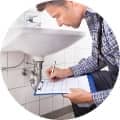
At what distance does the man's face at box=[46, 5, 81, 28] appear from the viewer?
1.21m

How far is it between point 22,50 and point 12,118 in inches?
14.3

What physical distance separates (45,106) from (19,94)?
0.15m

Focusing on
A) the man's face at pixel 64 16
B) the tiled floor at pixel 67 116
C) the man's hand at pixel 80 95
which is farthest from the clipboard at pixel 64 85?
the man's face at pixel 64 16

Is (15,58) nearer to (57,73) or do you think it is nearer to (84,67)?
(57,73)

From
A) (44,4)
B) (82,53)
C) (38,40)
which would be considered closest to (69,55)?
(82,53)

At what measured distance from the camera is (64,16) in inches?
48.0

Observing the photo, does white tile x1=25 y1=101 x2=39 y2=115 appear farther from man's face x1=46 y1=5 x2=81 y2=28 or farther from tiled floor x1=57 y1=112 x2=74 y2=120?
man's face x1=46 y1=5 x2=81 y2=28

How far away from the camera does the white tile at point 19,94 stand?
1233mm

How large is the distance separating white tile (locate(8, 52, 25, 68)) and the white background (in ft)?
0.32

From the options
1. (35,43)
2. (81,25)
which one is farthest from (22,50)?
(81,25)

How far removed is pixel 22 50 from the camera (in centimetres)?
120

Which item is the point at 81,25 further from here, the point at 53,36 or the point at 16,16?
the point at 16,16

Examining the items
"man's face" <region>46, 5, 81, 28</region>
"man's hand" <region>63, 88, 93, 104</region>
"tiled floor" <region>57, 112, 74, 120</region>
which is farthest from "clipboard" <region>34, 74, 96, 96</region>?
"man's face" <region>46, 5, 81, 28</region>

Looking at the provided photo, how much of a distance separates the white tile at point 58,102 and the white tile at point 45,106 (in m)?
0.02
